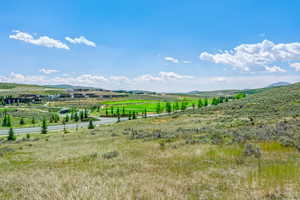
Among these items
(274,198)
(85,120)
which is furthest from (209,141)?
(85,120)

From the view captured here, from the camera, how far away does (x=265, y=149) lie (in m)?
10.9

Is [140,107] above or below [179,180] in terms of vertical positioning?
below

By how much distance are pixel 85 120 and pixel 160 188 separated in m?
75.6

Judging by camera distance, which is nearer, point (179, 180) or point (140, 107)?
point (179, 180)

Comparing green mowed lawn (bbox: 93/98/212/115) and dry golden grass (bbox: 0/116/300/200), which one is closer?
dry golden grass (bbox: 0/116/300/200)

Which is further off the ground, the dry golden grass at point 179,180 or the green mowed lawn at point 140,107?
the dry golden grass at point 179,180

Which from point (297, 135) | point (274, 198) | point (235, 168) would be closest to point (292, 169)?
point (235, 168)

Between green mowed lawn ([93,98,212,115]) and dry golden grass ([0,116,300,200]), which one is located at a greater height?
dry golden grass ([0,116,300,200])

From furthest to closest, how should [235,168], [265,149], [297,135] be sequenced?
1. [297,135]
2. [265,149]
3. [235,168]

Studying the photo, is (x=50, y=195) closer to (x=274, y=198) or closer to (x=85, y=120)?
(x=274, y=198)

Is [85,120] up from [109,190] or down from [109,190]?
down

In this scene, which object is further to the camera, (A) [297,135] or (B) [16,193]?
(A) [297,135]

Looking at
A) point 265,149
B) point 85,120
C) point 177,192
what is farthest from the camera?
point 85,120

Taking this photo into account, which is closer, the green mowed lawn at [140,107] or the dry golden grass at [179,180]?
the dry golden grass at [179,180]
